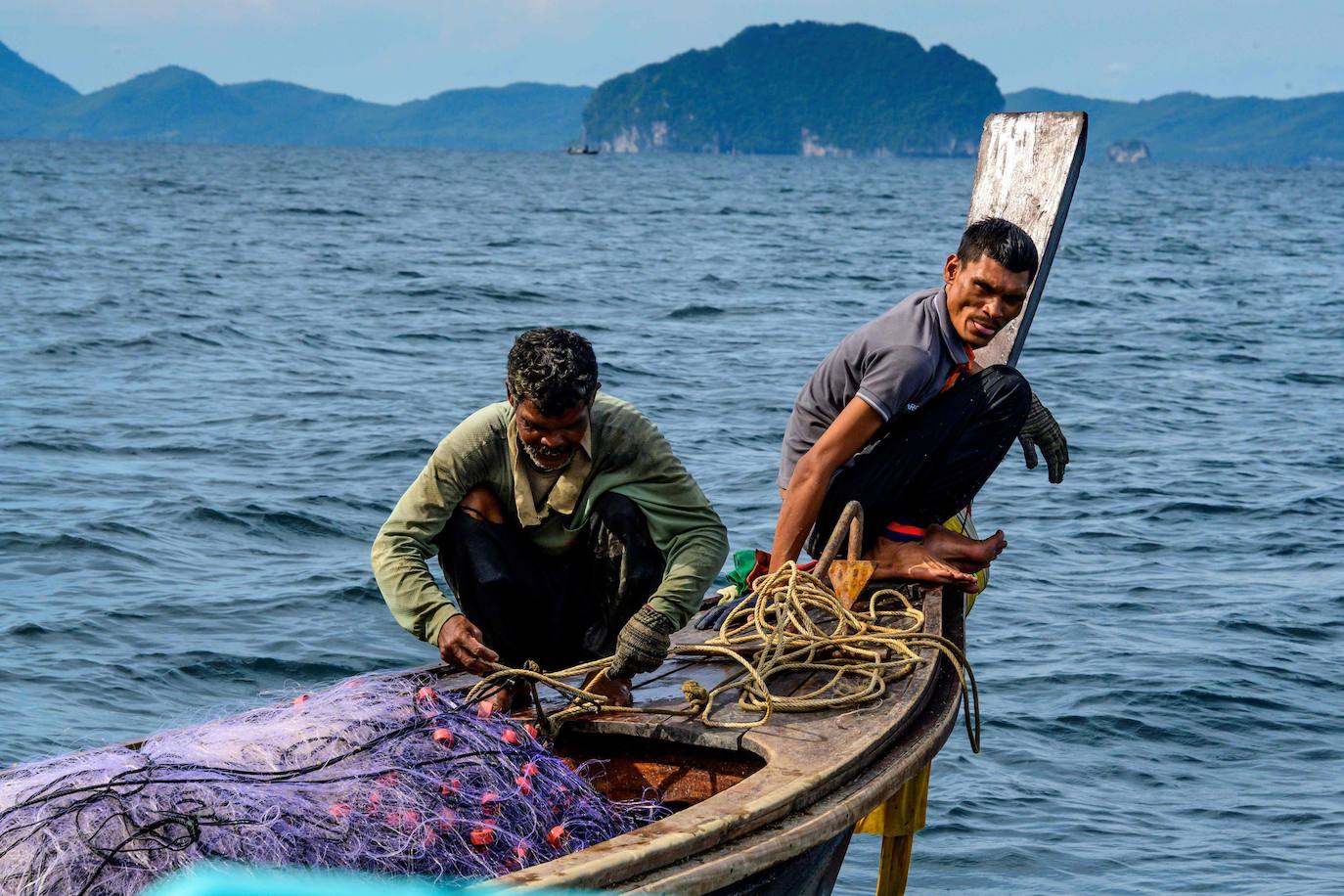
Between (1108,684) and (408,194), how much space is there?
49202 mm

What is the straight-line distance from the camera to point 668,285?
25500 millimetres

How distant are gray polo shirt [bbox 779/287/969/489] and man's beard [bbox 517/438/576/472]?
112 cm

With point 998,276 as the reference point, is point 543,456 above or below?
below

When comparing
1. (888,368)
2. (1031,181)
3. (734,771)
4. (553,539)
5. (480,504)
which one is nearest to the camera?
(734,771)

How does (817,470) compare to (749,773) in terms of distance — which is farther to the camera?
(817,470)

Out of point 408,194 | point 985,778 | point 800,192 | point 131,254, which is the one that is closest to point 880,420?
point 985,778

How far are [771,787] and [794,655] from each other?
1.04 meters

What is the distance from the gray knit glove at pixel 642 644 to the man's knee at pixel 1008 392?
1627mm

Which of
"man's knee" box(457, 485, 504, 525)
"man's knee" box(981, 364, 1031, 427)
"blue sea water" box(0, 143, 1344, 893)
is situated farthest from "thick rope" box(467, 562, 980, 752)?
"blue sea water" box(0, 143, 1344, 893)

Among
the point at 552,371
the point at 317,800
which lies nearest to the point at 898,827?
the point at 552,371

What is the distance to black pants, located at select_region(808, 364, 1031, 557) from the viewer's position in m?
5.25

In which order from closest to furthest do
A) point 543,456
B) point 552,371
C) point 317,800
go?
point 317,800 → point 552,371 → point 543,456

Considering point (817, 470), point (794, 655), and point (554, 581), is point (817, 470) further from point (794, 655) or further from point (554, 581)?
point (554, 581)

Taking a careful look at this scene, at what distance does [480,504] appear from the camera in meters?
4.38
